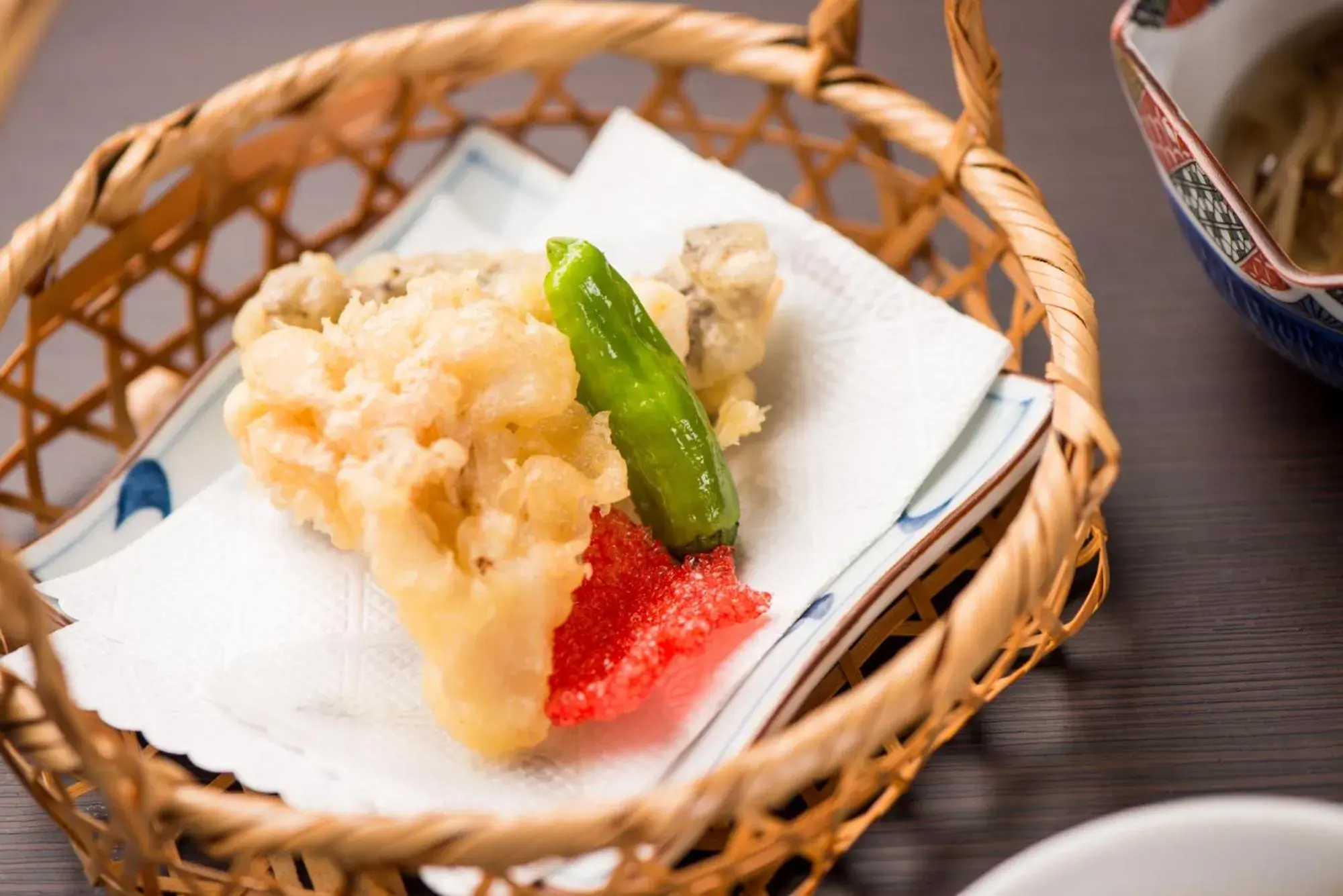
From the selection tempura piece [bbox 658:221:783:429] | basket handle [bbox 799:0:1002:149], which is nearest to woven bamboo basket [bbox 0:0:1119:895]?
basket handle [bbox 799:0:1002:149]

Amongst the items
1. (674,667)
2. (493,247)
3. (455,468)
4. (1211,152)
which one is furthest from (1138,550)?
(493,247)

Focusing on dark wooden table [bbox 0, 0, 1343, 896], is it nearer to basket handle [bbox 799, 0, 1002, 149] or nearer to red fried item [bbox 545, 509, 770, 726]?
red fried item [bbox 545, 509, 770, 726]

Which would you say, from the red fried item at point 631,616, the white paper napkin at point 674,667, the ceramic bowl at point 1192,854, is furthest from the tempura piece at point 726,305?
the ceramic bowl at point 1192,854

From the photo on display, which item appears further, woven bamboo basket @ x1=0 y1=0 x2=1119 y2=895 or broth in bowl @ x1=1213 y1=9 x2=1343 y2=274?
broth in bowl @ x1=1213 y1=9 x2=1343 y2=274

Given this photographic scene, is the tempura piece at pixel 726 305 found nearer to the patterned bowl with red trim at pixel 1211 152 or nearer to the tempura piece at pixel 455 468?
the tempura piece at pixel 455 468

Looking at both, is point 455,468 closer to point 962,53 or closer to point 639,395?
point 639,395

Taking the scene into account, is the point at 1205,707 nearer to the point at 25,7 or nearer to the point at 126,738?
the point at 126,738
